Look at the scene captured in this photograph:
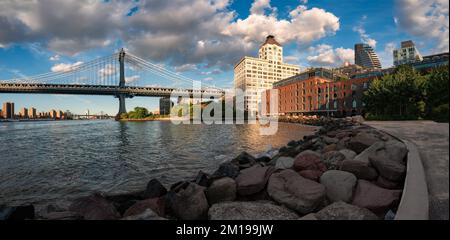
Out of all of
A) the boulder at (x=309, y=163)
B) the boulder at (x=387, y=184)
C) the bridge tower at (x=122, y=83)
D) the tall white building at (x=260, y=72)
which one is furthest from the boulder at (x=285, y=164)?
the tall white building at (x=260, y=72)

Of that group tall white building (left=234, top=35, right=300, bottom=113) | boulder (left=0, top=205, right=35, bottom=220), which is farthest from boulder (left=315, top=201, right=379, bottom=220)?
tall white building (left=234, top=35, right=300, bottom=113)

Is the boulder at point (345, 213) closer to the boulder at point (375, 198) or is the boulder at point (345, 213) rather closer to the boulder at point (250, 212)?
the boulder at point (375, 198)

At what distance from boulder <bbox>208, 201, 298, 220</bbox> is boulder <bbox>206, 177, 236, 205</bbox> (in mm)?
796

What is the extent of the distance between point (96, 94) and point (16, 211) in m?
102

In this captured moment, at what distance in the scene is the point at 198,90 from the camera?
11412 cm

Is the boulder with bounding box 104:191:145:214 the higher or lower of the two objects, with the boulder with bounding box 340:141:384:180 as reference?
lower

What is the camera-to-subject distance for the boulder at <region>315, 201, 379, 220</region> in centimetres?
361

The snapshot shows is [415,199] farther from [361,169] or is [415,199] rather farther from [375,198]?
[361,169]

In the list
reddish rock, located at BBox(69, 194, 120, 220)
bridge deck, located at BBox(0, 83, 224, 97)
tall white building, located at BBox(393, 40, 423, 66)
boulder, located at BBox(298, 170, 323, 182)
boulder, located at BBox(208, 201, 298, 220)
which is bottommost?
reddish rock, located at BBox(69, 194, 120, 220)

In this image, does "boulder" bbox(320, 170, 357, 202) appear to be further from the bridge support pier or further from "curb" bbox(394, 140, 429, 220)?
the bridge support pier

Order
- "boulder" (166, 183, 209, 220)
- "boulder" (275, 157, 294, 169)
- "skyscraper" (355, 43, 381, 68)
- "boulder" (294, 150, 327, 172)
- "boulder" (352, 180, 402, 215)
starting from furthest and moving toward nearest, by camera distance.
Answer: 1. "skyscraper" (355, 43, 381, 68)
2. "boulder" (275, 157, 294, 169)
3. "boulder" (294, 150, 327, 172)
4. "boulder" (166, 183, 209, 220)
5. "boulder" (352, 180, 402, 215)

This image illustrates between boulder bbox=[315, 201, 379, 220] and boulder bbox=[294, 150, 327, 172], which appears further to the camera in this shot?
boulder bbox=[294, 150, 327, 172]

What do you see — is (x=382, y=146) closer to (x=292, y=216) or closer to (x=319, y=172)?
(x=319, y=172)
